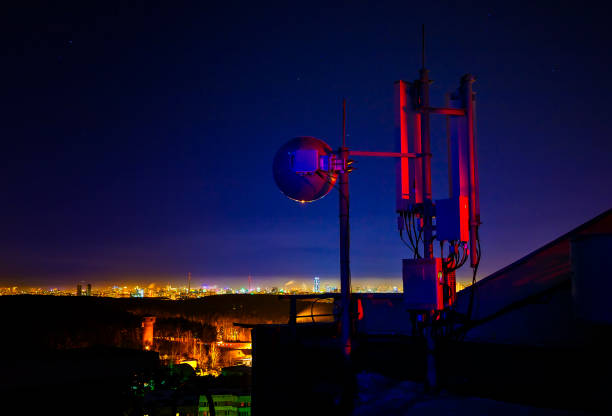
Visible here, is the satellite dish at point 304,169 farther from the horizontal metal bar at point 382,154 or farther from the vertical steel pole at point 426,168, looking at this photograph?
the vertical steel pole at point 426,168

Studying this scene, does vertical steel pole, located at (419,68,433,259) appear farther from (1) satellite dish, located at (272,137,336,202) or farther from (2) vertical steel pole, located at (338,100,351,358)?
(1) satellite dish, located at (272,137,336,202)

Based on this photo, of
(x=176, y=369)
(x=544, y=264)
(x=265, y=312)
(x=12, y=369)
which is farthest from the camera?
(x=265, y=312)

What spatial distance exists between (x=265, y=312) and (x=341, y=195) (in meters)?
76.7

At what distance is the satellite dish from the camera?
25.0 ft

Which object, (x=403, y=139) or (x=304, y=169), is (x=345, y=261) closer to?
(x=304, y=169)

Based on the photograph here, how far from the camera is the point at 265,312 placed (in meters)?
81.2

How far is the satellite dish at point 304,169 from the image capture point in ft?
25.0

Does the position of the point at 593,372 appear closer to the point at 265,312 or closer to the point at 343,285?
the point at 343,285

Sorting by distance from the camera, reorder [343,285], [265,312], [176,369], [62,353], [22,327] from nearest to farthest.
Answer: [62,353] < [343,285] < [176,369] < [22,327] < [265,312]

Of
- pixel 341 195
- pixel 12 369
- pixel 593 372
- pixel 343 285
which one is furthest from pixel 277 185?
pixel 593 372

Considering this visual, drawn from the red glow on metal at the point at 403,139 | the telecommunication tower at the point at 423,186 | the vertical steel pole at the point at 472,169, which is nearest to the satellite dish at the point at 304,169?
the telecommunication tower at the point at 423,186

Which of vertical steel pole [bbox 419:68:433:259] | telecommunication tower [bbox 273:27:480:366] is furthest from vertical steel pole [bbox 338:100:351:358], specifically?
vertical steel pole [bbox 419:68:433:259]

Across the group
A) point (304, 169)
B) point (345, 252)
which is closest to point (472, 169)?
point (345, 252)

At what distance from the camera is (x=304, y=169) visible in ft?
25.1
